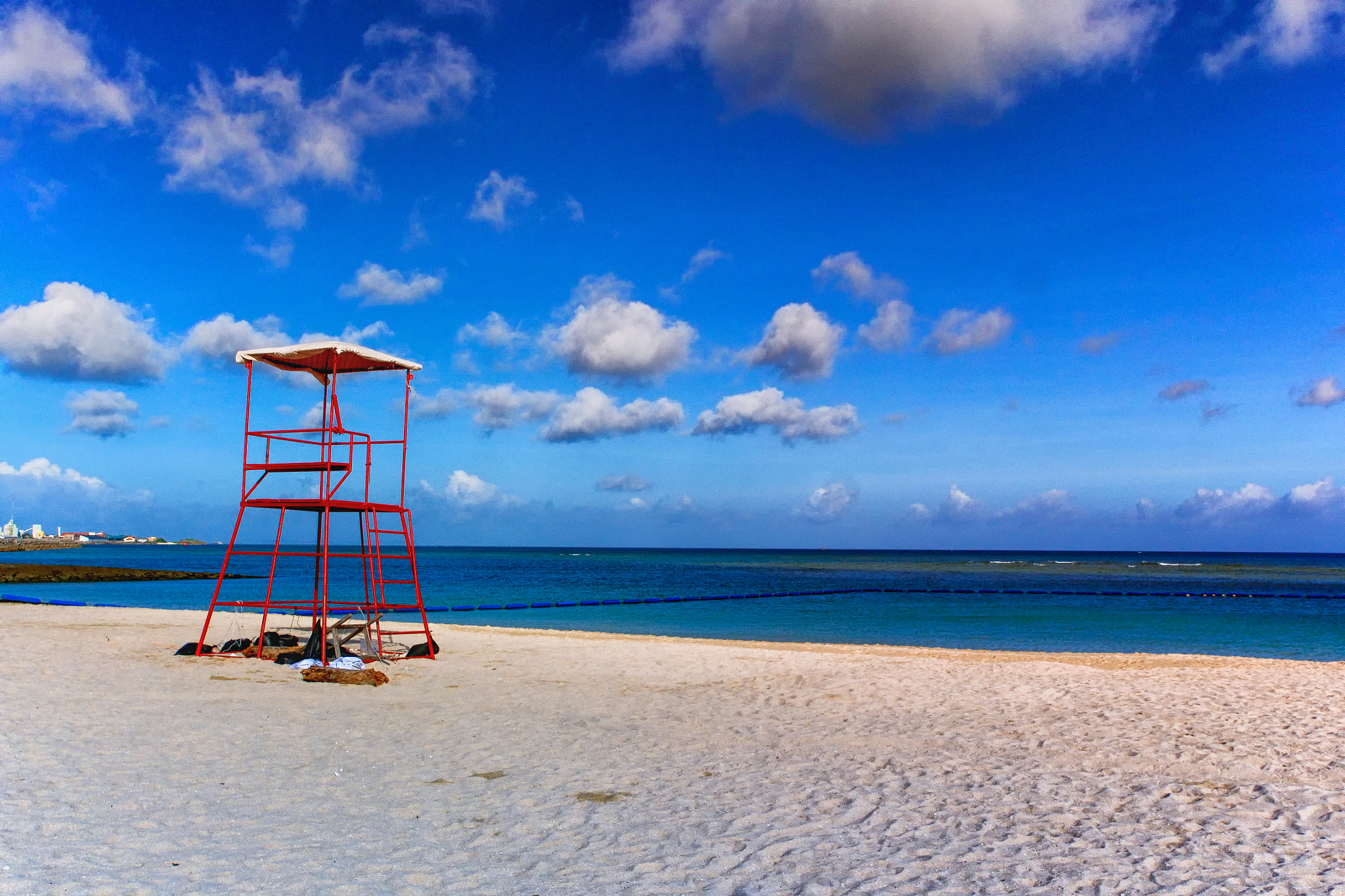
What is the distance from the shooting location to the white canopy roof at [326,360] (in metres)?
11.1

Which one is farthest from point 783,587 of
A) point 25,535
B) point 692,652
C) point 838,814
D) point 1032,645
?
point 25,535

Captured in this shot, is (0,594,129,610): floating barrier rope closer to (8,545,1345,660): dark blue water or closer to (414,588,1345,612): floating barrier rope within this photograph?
(8,545,1345,660): dark blue water

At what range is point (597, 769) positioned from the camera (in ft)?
21.7

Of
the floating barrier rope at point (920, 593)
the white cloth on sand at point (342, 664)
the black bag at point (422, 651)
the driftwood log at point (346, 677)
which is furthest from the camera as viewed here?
the floating barrier rope at point (920, 593)

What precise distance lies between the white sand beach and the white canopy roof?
411 cm

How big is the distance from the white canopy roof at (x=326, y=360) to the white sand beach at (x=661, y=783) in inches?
162

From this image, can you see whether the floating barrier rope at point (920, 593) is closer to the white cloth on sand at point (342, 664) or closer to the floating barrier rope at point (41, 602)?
the floating barrier rope at point (41, 602)

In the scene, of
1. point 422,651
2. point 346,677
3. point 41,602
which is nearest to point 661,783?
point 346,677

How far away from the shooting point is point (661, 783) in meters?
6.26

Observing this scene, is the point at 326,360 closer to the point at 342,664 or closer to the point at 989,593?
the point at 342,664

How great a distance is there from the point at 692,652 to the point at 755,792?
27.5 ft

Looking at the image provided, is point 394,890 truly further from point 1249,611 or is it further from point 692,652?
point 1249,611

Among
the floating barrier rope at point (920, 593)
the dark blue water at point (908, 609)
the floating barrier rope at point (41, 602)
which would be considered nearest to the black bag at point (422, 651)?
the dark blue water at point (908, 609)

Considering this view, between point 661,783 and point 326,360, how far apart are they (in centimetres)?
817
